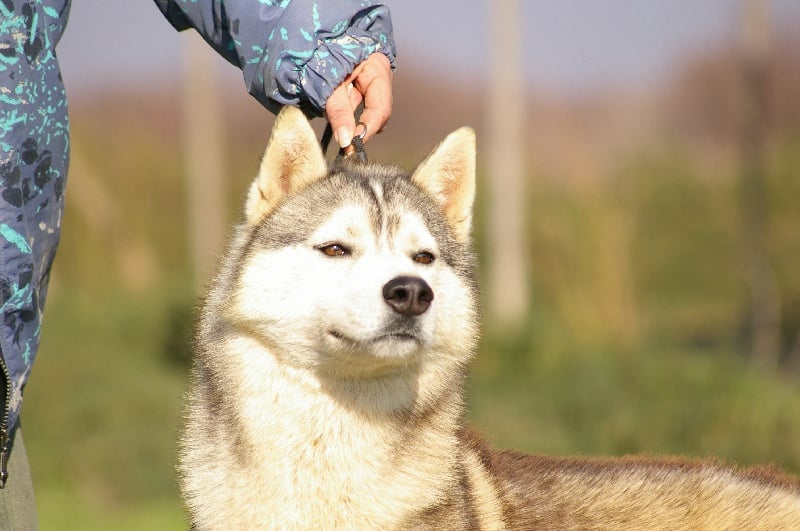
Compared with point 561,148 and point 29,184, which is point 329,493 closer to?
point 29,184

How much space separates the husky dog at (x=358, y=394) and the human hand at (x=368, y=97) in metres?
0.15

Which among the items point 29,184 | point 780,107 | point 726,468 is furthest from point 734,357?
point 29,184

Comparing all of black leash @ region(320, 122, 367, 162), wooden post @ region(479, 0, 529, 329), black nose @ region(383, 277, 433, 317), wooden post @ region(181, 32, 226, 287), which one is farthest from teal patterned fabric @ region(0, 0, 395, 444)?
wooden post @ region(181, 32, 226, 287)

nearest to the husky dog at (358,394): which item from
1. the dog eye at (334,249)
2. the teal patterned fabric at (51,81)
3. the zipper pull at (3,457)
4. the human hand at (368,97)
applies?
the dog eye at (334,249)

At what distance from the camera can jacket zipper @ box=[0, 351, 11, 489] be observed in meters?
3.05

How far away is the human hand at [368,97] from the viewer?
3555 millimetres

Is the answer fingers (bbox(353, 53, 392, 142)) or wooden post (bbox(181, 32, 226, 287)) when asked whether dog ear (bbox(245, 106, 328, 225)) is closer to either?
fingers (bbox(353, 53, 392, 142))

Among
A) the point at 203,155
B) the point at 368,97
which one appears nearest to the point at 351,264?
the point at 368,97

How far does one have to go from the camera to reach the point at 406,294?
3.12 metres

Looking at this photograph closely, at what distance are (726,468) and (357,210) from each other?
4.95 feet

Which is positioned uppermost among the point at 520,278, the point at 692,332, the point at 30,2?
the point at 30,2

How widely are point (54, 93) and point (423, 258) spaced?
3.91 ft

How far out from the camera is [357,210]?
3.35 metres

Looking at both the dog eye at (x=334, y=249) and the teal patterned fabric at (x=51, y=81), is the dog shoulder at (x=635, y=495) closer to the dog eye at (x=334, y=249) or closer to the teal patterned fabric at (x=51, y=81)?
the dog eye at (x=334, y=249)
